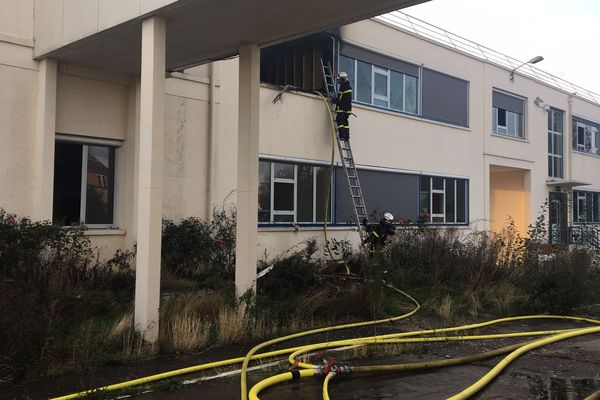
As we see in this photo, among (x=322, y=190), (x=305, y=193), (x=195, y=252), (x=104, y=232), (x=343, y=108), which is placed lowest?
(x=195, y=252)

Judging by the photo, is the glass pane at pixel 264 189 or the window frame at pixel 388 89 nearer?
the glass pane at pixel 264 189

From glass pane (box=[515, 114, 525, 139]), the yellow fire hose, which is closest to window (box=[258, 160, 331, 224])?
the yellow fire hose

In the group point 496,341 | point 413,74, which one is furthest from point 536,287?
point 413,74

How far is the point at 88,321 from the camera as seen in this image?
720 cm

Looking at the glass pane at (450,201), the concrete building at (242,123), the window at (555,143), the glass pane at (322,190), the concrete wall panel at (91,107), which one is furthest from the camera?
the window at (555,143)

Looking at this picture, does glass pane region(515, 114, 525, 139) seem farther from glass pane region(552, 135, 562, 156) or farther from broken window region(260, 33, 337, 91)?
broken window region(260, 33, 337, 91)

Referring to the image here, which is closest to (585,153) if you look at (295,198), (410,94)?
(410,94)

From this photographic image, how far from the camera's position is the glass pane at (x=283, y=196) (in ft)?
44.7

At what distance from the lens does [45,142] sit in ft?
31.2

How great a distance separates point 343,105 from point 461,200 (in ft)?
23.5

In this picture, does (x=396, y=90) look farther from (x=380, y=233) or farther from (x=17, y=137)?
(x=17, y=137)

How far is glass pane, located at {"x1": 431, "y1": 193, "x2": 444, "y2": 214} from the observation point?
18.0 metres

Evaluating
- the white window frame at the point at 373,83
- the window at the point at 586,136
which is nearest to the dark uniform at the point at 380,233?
the white window frame at the point at 373,83

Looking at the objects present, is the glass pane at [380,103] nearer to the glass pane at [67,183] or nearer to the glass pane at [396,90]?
the glass pane at [396,90]
